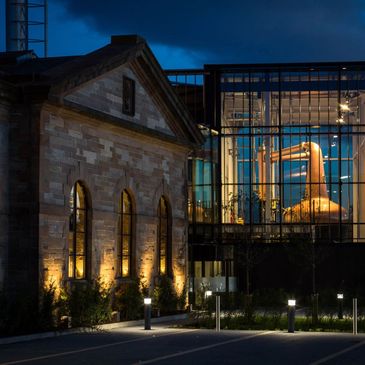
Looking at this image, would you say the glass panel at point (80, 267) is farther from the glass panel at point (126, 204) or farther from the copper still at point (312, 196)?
the copper still at point (312, 196)

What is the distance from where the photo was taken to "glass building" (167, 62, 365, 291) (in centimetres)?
6338

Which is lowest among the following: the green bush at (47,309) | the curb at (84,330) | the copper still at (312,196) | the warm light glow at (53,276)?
the curb at (84,330)

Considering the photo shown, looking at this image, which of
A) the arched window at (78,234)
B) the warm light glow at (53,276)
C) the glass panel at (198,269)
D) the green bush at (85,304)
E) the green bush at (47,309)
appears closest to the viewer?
the green bush at (47,309)

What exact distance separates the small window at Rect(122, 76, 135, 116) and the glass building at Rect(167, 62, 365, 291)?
21.1 metres

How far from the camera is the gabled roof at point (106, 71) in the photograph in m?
34.4

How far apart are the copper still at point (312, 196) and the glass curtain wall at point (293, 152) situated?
6cm

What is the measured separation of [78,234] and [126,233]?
14.5 ft

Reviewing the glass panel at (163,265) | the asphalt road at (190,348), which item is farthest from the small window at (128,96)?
the asphalt road at (190,348)

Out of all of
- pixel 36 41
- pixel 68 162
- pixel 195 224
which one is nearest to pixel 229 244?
pixel 195 224

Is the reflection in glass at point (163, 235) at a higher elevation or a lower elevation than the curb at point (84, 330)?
higher

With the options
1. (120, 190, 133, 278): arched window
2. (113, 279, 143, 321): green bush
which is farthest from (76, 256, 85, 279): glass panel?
(120, 190, 133, 278): arched window

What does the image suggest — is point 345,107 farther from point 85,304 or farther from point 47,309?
point 47,309

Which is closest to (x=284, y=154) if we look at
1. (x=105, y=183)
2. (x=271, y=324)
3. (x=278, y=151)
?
(x=278, y=151)

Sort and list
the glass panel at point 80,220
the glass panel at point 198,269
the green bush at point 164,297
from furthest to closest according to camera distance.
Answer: the glass panel at point 198,269, the green bush at point 164,297, the glass panel at point 80,220
